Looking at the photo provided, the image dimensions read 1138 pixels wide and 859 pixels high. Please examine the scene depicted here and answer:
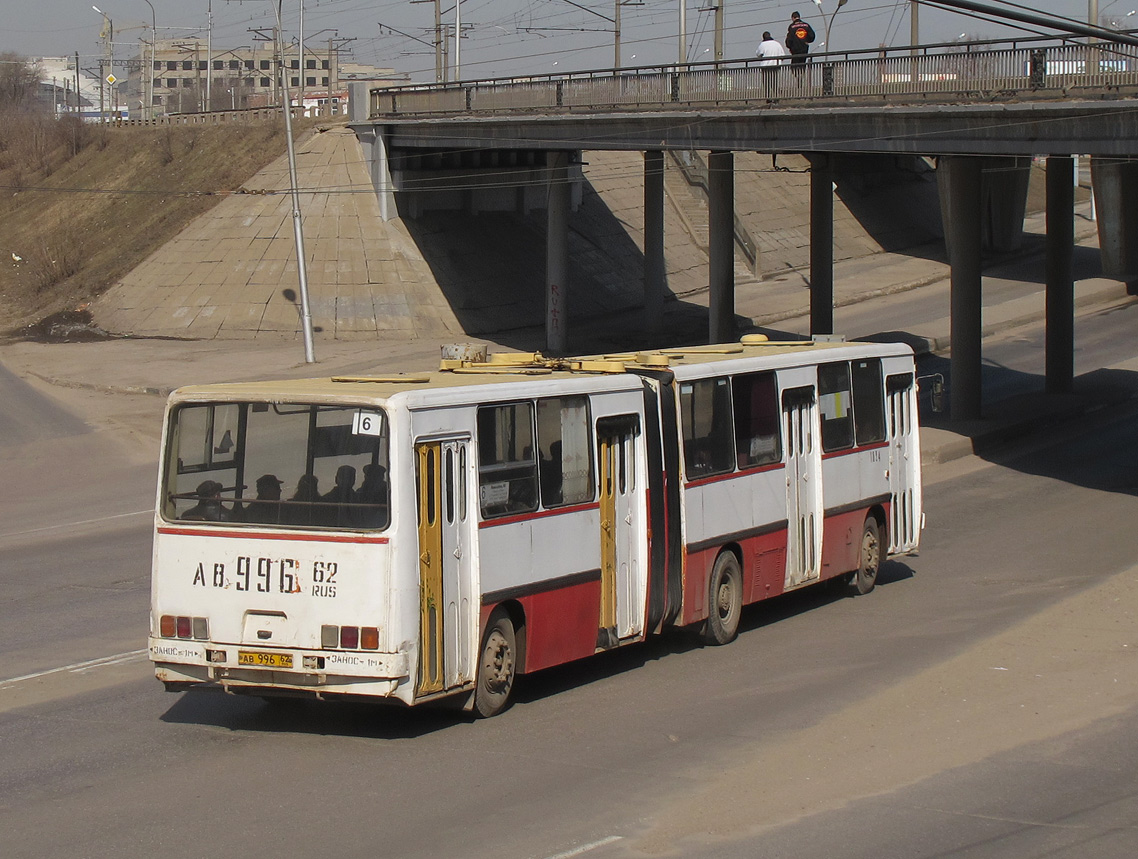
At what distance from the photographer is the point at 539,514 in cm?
1114

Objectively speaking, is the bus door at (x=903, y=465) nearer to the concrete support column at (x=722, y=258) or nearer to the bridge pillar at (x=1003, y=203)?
the concrete support column at (x=722, y=258)

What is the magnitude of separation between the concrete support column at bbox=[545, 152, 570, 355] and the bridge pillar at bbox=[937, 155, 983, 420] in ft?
58.1

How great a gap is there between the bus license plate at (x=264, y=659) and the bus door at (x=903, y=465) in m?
8.94

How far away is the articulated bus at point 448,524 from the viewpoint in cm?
983

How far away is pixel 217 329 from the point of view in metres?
46.7

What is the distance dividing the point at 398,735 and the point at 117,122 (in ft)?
216

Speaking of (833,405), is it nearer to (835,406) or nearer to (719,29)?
(835,406)

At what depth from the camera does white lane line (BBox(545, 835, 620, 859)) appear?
758 cm

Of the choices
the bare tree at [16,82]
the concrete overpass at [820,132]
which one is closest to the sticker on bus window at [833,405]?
the concrete overpass at [820,132]

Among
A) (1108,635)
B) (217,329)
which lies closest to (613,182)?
(217,329)

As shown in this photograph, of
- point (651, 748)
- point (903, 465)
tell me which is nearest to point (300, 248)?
point (903, 465)

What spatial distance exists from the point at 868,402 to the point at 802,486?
6.42 feet

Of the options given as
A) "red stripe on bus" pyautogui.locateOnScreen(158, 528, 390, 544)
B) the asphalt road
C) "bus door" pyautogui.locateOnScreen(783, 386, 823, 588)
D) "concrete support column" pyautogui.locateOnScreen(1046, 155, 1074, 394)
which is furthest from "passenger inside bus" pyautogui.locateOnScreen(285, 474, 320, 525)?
"concrete support column" pyautogui.locateOnScreen(1046, 155, 1074, 394)

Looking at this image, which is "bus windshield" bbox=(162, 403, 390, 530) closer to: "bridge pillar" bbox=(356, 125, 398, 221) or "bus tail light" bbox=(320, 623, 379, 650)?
"bus tail light" bbox=(320, 623, 379, 650)
